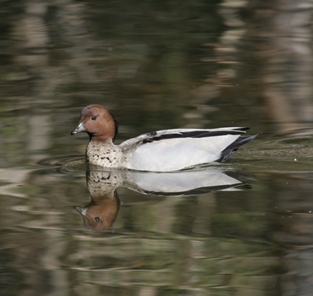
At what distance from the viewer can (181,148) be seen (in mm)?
11164

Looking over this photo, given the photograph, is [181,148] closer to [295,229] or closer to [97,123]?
[97,123]

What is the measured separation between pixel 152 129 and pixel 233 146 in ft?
5.55

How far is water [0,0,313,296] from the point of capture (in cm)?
784

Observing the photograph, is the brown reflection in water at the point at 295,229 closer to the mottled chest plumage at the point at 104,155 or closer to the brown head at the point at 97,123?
the mottled chest plumage at the point at 104,155

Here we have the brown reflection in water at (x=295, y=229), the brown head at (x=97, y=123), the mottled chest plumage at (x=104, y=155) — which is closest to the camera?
the brown reflection in water at (x=295, y=229)

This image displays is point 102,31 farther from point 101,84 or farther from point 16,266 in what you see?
point 16,266

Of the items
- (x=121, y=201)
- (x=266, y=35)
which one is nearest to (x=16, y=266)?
(x=121, y=201)

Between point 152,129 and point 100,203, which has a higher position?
point 100,203

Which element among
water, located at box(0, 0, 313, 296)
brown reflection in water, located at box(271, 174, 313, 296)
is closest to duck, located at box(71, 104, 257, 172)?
water, located at box(0, 0, 313, 296)

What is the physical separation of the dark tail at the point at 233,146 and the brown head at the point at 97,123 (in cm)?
129

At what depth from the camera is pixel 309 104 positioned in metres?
13.7

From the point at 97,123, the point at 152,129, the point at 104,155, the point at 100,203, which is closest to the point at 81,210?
the point at 100,203

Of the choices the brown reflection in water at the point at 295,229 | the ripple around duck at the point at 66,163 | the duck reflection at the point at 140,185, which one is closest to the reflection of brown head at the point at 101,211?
the duck reflection at the point at 140,185

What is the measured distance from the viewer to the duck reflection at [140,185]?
9.62 metres
